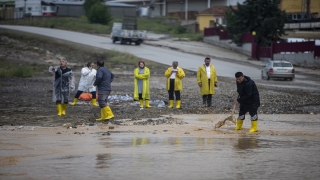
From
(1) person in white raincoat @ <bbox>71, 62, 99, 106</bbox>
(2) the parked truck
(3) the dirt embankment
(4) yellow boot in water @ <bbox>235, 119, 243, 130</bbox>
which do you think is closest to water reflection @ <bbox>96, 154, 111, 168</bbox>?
(4) yellow boot in water @ <bbox>235, 119, 243, 130</bbox>

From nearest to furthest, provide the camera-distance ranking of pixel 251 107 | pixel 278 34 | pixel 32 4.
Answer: pixel 251 107
pixel 278 34
pixel 32 4

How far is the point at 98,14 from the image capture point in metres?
79.5

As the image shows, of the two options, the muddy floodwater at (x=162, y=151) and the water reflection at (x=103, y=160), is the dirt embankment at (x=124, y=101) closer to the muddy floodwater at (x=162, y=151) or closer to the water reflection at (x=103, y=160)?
the muddy floodwater at (x=162, y=151)

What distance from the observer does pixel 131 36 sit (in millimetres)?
61625

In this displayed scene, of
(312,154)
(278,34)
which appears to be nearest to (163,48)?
(278,34)

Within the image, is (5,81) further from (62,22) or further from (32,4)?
(32,4)

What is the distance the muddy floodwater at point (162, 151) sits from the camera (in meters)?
10.7

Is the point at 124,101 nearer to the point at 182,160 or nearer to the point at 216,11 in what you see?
the point at 182,160

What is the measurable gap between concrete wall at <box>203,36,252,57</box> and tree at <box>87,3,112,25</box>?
544 inches

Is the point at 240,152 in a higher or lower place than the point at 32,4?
lower

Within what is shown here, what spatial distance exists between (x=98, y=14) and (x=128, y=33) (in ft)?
62.9

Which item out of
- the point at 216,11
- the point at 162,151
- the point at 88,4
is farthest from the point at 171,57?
the point at 162,151

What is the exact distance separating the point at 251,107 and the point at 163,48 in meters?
46.7

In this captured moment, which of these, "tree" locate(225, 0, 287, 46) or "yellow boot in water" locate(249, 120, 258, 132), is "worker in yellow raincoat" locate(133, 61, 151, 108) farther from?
"tree" locate(225, 0, 287, 46)
